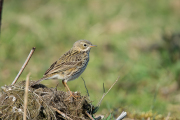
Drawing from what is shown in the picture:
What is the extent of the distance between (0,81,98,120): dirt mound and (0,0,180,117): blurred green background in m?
2.32

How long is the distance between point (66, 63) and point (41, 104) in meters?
1.99

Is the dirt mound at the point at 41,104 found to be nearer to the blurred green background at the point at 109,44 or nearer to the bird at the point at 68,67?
the bird at the point at 68,67

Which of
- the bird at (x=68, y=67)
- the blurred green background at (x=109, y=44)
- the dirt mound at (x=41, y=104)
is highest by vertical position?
the blurred green background at (x=109, y=44)

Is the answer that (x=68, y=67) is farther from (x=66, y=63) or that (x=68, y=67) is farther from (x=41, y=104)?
(x=41, y=104)

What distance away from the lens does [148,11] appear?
1515 cm

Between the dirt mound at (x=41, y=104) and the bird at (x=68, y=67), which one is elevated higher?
the bird at (x=68, y=67)

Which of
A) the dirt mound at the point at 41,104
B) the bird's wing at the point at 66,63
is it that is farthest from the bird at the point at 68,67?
the dirt mound at the point at 41,104

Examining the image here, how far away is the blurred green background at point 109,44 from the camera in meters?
8.99

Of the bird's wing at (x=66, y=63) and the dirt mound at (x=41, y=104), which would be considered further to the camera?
the bird's wing at (x=66, y=63)

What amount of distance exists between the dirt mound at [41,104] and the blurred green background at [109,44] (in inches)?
91.2

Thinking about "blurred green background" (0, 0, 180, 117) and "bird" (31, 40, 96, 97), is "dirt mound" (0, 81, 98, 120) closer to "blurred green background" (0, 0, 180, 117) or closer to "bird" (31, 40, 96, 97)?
"bird" (31, 40, 96, 97)

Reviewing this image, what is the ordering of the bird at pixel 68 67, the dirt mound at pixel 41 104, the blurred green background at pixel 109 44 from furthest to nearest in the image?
the blurred green background at pixel 109 44 → the bird at pixel 68 67 → the dirt mound at pixel 41 104

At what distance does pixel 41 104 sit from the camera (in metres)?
4.33

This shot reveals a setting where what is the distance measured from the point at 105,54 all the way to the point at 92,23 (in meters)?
2.39
